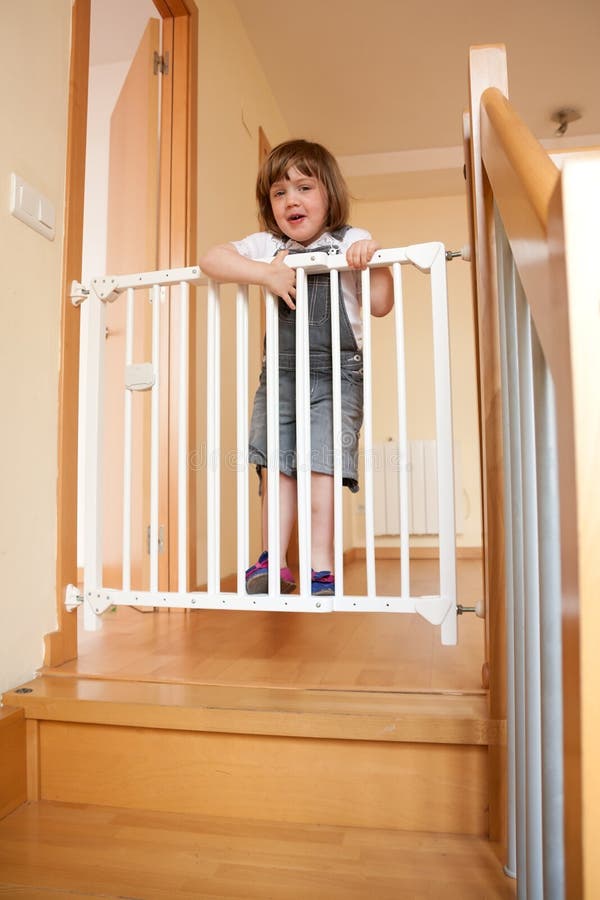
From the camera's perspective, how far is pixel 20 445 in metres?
1.29

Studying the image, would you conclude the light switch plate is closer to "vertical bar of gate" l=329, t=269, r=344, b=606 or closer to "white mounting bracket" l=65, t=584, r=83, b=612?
"vertical bar of gate" l=329, t=269, r=344, b=606

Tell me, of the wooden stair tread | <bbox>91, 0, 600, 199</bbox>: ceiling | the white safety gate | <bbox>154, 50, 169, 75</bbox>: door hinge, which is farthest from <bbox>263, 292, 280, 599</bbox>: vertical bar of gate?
<bbox>91, 0, 600, 199</bbox>: ceiling

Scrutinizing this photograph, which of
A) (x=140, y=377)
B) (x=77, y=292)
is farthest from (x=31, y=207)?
(x=140, y=377)

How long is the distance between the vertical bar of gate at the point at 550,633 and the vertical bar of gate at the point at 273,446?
752mm

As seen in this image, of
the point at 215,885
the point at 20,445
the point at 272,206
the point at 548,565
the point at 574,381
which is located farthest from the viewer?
the point at 272,206

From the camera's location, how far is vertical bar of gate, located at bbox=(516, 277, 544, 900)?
664mm

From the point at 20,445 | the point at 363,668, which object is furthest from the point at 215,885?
the point at 20,445

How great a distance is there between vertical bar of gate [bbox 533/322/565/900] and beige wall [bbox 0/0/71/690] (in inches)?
→ 37.9

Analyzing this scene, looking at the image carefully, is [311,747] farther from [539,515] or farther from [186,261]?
[186,261]

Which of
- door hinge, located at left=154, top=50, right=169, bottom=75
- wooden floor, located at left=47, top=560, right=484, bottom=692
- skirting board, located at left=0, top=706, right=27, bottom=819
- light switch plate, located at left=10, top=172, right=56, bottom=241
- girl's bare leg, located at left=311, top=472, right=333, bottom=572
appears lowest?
skirting board, located at left=0, top=706, right=27, bottom=819

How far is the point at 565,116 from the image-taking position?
4043 mm

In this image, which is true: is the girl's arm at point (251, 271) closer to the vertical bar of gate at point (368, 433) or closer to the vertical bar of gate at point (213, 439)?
the vertical bar of gate at point (213, 439)

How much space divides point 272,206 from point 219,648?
42.4 inches

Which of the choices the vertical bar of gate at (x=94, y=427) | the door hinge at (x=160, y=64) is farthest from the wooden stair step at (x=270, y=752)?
the door hinge at (x=160, y=64)
